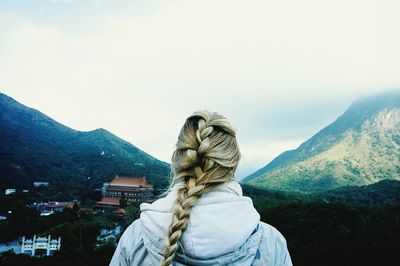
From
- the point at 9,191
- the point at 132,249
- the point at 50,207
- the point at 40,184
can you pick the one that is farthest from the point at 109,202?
the point at 132,249

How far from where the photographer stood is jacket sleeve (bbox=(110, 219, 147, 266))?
133 cm

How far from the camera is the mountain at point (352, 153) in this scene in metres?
71.8

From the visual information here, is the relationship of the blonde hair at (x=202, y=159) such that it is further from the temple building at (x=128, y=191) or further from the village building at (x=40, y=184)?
the village building at (x=40, y=184)

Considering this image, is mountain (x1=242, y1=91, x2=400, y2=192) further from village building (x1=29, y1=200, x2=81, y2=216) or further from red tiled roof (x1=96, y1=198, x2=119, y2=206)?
village building (x1=29, y1=200, x2=81, y2=216)

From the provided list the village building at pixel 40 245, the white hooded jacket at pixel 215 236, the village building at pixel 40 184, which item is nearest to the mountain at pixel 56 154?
the village building at pixel 40 184

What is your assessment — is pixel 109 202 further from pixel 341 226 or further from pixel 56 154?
pixel 56 154

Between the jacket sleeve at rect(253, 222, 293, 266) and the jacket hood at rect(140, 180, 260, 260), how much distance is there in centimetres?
8

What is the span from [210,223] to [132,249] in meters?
0.38

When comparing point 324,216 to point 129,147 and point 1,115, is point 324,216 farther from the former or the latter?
point 1,115

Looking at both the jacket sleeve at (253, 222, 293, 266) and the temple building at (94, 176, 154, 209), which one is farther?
the temple building at (94, 176, 154, 209)

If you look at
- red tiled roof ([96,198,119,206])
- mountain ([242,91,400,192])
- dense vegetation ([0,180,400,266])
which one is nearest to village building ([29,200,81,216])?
dense vegetation ([0,180,400,266])

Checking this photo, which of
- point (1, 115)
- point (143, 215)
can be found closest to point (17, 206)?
point (143, 215)

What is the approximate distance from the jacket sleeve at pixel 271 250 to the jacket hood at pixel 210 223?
0.08 meters

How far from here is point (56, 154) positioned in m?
61.0
